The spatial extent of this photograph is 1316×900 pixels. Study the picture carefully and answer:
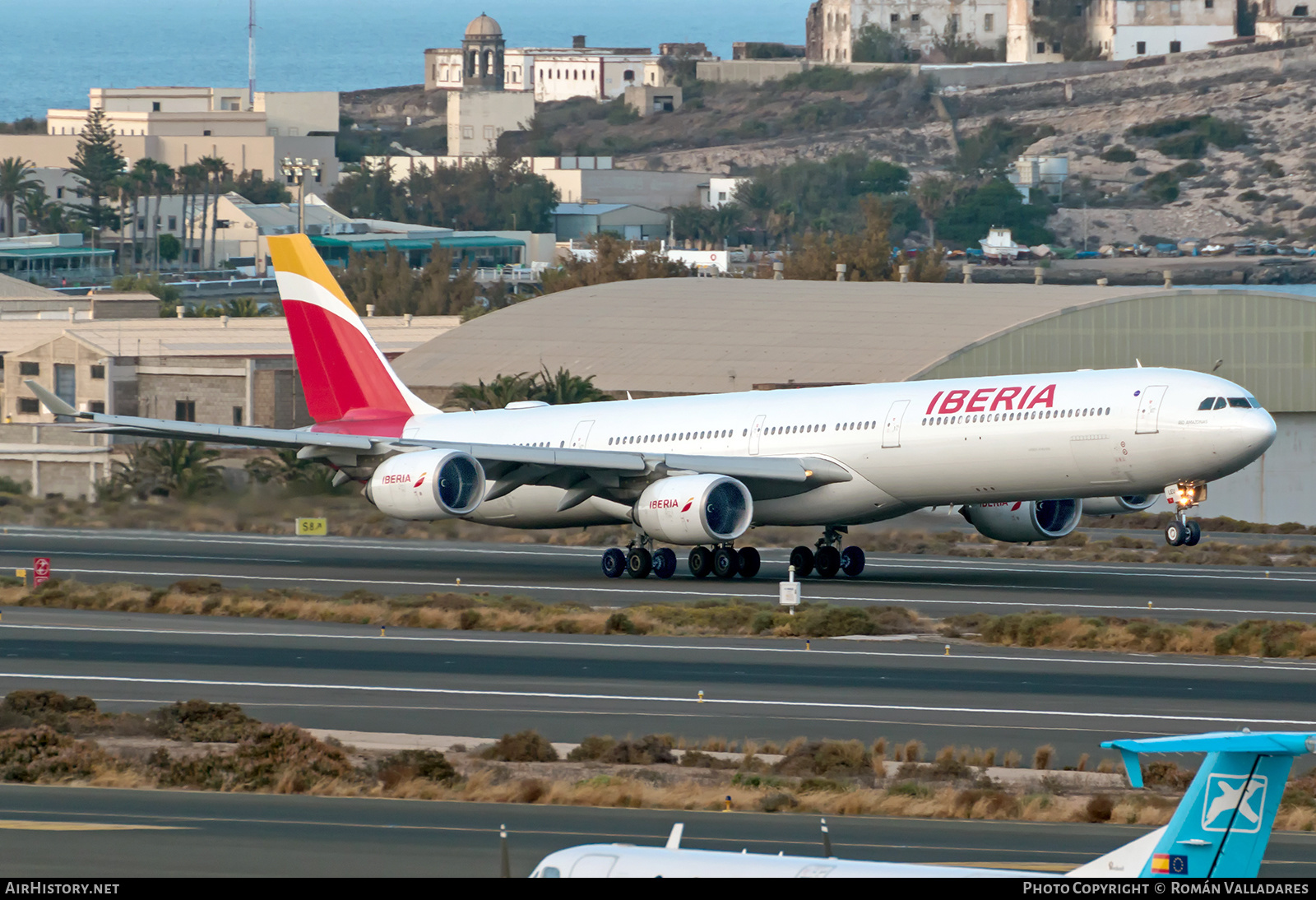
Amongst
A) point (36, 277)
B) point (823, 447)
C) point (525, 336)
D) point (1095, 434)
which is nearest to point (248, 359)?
point (525, 336)

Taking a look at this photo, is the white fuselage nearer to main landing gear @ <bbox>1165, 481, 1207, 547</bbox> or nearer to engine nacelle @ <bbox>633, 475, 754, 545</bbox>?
main landing gear @ <bbox>1165, 481, 1207, 547</bbox>

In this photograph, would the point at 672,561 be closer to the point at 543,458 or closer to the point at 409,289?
the point at 543,458

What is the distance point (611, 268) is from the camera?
5330 inches

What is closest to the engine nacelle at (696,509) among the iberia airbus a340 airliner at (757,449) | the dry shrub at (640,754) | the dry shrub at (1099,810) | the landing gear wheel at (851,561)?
the iberia airbus a340 airliner at (757,449)

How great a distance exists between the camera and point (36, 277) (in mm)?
195250

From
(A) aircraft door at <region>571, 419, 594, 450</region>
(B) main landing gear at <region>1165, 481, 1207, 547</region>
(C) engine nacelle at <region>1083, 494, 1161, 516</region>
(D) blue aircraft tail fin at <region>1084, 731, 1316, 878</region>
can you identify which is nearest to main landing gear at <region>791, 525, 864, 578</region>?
(C) engine nacelle at <region>1083, 494, 1161, 516</region>

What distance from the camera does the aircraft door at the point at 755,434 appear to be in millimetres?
45656

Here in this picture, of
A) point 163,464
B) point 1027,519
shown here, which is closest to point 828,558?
point 1027,519

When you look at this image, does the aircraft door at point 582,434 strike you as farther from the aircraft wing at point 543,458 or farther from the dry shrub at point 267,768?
the dry shrub at point 267,768

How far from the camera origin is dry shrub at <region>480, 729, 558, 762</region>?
2422cm

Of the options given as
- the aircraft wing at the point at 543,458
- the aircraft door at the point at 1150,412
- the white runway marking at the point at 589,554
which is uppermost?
the aircraft door at the point at 1150,412

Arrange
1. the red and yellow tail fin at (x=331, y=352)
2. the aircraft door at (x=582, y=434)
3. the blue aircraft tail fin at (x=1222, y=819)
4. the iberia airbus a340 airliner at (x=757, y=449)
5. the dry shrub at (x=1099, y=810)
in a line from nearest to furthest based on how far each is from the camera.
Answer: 1. the blue aircraft tail fin at (x=1222, y=819)
2. the dry shrub at (x=1099, y=810)
3. the iberia airbus a340 airliner at (x=757, y=449)
4. the aircraft door at (x=582, y=434)
5. the red and yellow tail fin at (x=331, y=352)
